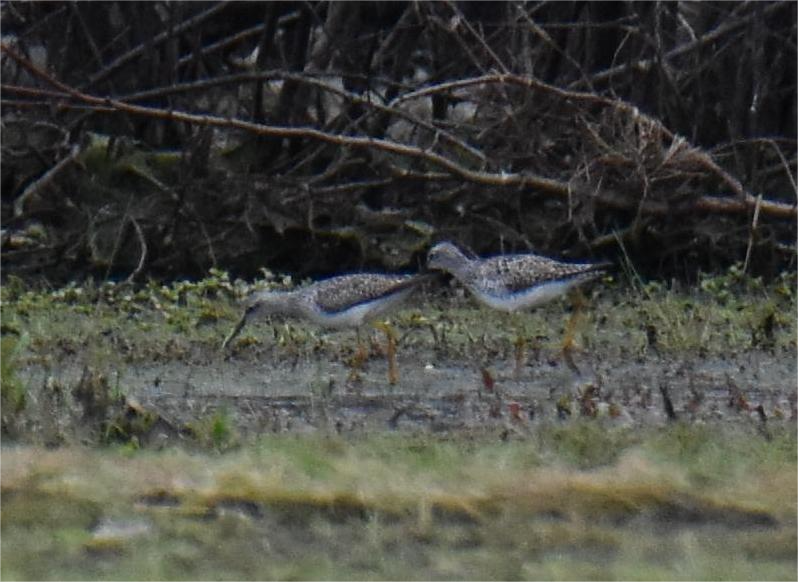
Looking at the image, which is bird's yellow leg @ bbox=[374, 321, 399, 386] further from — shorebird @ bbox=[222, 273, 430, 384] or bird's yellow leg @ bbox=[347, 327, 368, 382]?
bird's yellow leg @ bbox=[347, 327, 368, 382]

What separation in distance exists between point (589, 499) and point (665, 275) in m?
6.72

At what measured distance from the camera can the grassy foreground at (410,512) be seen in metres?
5.65

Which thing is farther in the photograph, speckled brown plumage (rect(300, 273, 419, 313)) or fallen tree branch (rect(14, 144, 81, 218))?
fallen tree branch (rect(14, 144, 81, 218))

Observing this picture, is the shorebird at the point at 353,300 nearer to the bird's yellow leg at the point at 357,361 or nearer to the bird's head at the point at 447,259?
the bird's yellow leg at the point at 357,361

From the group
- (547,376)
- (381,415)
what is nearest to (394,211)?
(547,376)

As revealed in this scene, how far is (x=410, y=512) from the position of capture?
6.21m

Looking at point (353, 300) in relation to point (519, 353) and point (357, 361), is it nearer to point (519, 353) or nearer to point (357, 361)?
point (357, 361)

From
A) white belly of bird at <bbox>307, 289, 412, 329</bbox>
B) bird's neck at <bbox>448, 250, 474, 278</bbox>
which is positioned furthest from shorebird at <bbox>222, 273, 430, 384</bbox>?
bird's neck at <bbox>448, 250, 474, 278</bbox>

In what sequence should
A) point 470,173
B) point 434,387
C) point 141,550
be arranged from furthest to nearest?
1. point 470,173
2. point 434,387
3. point 141,550

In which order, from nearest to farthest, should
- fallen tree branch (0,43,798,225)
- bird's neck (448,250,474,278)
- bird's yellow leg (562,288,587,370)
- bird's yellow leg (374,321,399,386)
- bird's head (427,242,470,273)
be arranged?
bird's yellow leg (374,321,399,386) < bird's yellow leg (562,288,587,370) < bird's neck (448,250,474,278) < bird's head (427,242,470,273) < fallen tree branch (0,43,798,225)

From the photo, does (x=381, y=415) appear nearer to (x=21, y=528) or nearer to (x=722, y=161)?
(x=21, y=528)

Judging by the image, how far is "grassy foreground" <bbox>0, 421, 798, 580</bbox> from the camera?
565cm

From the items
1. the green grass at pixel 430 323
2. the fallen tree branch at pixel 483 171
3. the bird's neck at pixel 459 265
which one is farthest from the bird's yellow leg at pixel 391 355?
the fallen tree branch at pixel 483 171

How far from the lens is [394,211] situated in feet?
42.5
